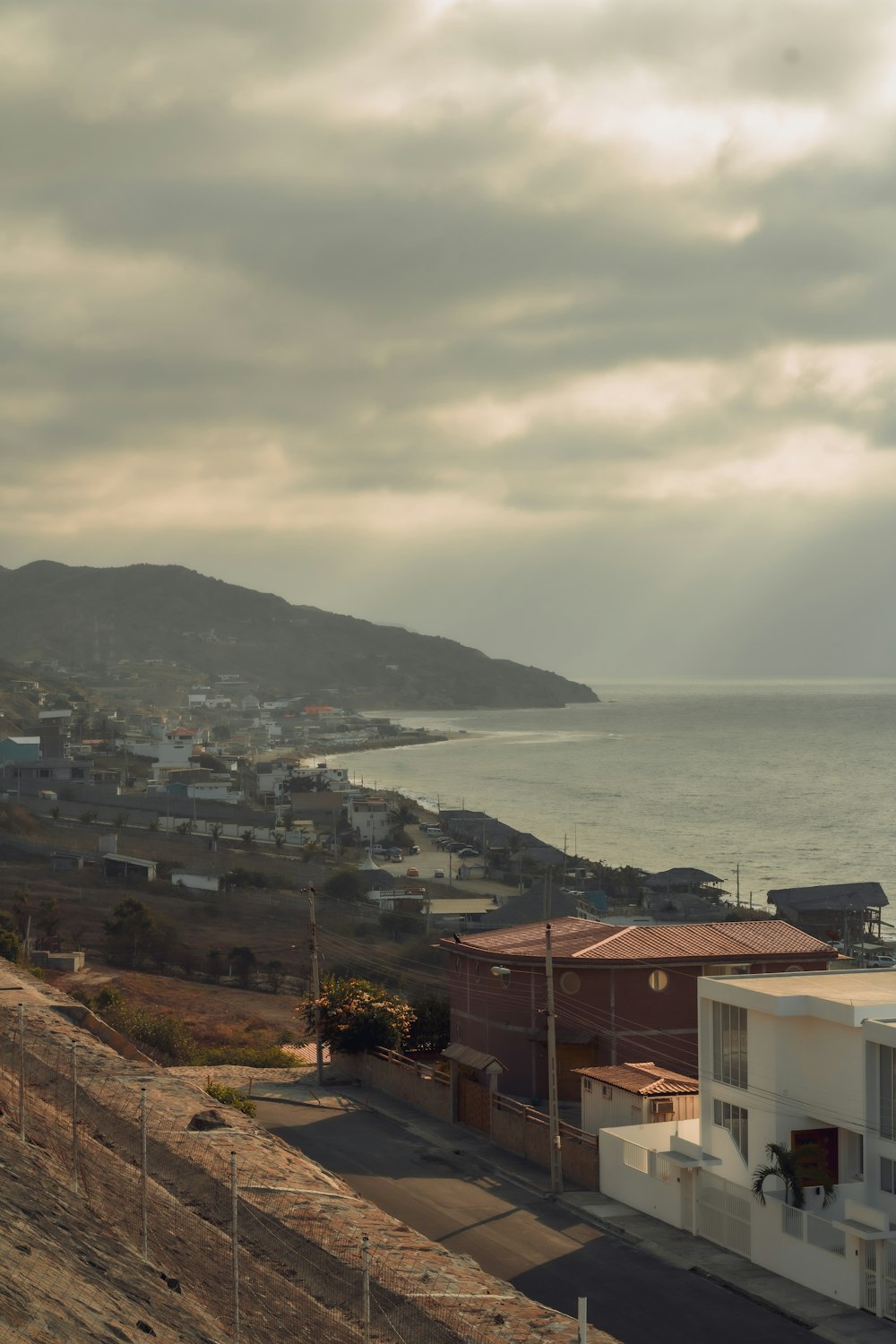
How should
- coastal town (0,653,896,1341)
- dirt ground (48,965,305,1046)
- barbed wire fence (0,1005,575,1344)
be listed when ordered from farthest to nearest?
dirt ground (48,965,305,1046), coastal town (0,653,896,1341), barbed wire fence (0,1005,575,1344)

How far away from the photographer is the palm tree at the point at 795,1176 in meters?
20.6

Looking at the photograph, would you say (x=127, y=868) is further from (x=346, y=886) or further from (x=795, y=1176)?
(x=795, y=1176)

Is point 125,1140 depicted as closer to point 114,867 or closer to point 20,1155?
point 20,1155

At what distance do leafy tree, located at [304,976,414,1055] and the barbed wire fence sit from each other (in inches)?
441

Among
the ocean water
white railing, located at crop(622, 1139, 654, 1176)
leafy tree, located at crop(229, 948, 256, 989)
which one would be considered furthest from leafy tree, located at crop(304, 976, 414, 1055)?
the ocean water

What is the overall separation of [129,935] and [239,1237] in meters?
39.7

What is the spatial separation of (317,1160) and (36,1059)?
20.1 ft

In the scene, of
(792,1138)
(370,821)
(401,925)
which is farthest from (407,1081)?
(370,821)

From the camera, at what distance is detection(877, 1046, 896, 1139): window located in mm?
20062

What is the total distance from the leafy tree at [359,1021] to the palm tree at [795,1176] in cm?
1403

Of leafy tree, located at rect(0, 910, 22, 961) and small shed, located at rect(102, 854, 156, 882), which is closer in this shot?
leafy tree, located at rect(0, 910, 22, 961)

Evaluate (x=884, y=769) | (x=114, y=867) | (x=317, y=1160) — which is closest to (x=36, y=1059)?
(x=317, y=1160)

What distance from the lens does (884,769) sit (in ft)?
600

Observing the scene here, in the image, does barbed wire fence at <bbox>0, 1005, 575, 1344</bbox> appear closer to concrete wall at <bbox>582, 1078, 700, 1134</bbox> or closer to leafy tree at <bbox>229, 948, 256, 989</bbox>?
concrete wall at <bbox>582, 1078, 700, 1134</bbox>
